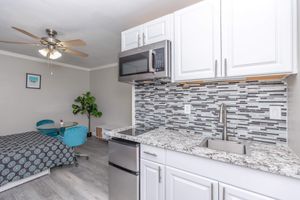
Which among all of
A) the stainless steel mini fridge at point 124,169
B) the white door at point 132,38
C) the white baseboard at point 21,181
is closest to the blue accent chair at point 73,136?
the white baseboard at point 21,181

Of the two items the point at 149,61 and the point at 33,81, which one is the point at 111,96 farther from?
the point at 149,61

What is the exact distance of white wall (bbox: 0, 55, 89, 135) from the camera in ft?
11.4

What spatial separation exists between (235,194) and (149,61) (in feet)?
4.30

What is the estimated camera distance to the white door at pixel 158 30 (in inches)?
62.0

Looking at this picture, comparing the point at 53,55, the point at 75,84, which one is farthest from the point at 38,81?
the point at 53,55

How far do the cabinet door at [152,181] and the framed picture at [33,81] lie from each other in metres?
4.04

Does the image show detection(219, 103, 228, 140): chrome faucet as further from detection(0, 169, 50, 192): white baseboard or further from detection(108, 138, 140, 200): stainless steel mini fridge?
detection(0, 169, 50, 192): white baseboard

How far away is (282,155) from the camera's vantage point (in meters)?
1.05

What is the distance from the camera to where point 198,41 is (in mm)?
1391

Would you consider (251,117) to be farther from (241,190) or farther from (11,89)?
(11,89)

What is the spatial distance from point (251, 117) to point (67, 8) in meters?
2.47

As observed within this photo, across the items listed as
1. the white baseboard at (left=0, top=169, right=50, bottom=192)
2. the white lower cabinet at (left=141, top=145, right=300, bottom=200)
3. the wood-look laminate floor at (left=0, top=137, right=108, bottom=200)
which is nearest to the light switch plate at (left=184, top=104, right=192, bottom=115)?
the white lower cabinet at (left=141, top=145, right=300, bottom=200)

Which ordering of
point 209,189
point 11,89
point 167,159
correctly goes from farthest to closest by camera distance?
1. point 11,89
2. point 167,159
3. point 209,189

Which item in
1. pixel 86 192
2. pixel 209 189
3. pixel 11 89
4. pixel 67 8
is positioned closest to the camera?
pixel 209 189
